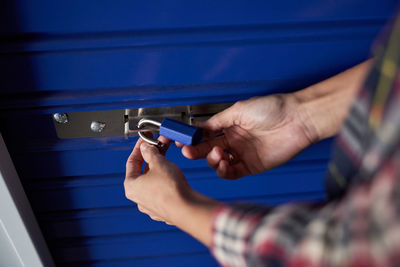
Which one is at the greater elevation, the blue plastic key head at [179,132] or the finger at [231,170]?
the blue plastic key head at [179,132]

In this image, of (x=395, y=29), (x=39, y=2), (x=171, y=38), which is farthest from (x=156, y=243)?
(x=395, y=29)

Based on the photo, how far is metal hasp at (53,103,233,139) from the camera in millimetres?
1059

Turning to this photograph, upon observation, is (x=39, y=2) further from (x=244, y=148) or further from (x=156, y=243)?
(x=156, y=243)

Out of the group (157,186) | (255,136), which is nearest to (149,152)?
(157,186)

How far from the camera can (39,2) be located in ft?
2.73

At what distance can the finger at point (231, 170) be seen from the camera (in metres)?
1.05

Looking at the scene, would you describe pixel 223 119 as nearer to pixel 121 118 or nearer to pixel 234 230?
pixel 121 118

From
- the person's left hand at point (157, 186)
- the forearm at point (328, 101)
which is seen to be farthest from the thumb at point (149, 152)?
the forearm at point (328, 101)

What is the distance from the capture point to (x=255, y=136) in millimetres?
1121

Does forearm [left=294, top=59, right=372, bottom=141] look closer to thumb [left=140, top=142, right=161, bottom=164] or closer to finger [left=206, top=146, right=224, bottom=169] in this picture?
finger [left=206, top=146, right=224, bottom=169]

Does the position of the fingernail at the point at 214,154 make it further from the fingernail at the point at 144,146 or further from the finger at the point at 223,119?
the fingernail at the point at 144,146

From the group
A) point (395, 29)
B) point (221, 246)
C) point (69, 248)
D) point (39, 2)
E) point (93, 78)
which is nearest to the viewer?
point (395, 29)

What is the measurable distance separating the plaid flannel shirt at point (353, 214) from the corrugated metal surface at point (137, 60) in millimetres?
439

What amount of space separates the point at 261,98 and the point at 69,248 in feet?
3.56
